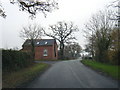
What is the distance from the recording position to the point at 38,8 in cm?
1451

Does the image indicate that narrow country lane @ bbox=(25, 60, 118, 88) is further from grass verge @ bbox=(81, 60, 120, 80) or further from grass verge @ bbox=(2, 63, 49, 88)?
grass verge @ bbox=(81, 60, 120, 80)

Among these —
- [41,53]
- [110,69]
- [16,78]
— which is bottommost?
[110,69]

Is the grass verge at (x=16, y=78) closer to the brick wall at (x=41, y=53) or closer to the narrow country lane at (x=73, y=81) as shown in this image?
the narrow country lane at (x=73, y=81)

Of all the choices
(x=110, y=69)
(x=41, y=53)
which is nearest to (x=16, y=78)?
(x=110, y=69)

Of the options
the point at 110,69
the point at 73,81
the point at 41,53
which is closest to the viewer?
the point at 73,81

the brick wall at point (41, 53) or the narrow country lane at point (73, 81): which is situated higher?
the brick wall at point (41, 53)

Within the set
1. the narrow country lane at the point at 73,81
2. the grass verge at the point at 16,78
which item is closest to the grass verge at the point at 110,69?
the narrow country lane at the point at 73,81

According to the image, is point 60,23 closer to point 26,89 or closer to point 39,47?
point 39,47

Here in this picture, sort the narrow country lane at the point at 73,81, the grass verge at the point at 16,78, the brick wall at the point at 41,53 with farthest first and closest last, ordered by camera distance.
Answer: the brick wall at the point at 41,53 < the grass verge at the point at 16,78 < the narrow country lane at the point at 73,81

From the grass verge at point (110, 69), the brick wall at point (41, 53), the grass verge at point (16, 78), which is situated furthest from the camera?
the brick wall at point (41, 53)

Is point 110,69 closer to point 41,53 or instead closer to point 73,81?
point 73,81

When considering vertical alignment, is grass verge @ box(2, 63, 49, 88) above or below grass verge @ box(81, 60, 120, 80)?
above

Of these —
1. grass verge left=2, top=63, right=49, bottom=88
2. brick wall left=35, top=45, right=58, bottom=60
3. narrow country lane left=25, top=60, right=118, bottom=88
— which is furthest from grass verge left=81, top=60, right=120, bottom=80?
brick wall left=35, top=45, right=58, bottom=60

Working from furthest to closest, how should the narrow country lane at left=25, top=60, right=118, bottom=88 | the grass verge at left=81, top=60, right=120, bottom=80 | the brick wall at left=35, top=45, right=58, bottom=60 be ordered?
the brick wall at left=35, top=45, right=58, bottom=60, the grass verge at left=81, top=60, right=120, bottom=80, the narrow country lane at left=25, top=60, right=118, bottom=88
